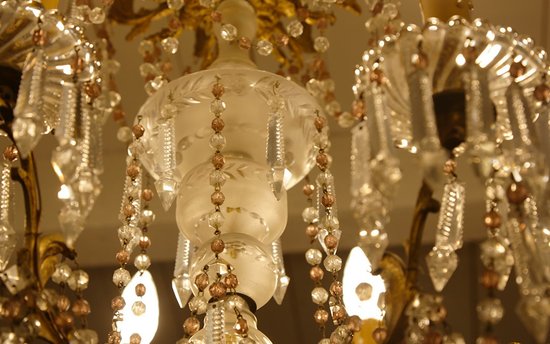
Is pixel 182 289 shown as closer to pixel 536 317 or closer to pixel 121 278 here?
pixel 121 278

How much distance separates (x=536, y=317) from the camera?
3.09ft

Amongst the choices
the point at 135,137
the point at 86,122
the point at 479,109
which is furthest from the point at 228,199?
the point at 479,109

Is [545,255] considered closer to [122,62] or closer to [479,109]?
[479,109]

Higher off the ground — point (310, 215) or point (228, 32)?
point (228, 32)

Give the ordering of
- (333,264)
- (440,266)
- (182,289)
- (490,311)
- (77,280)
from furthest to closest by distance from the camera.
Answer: (182,289)
(333,264)
(77,280)
(440,266)
(490,311)

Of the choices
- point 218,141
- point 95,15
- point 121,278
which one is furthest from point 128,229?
point 95,15

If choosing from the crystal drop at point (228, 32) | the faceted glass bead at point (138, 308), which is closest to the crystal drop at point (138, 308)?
the faceted glass bead at point (138, 308)

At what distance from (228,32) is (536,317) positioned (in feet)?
2.08

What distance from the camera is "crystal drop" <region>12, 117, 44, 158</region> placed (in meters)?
0.96

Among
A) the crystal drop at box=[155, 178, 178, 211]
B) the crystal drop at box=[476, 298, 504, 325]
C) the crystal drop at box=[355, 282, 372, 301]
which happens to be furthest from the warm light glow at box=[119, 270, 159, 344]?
the crystal drop at box=[476, 298, 504, 325]

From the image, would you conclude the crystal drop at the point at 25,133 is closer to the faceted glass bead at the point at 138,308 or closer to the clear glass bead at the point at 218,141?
the clear glass bead at the point at 218,141

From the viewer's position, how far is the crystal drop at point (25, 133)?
958 mm

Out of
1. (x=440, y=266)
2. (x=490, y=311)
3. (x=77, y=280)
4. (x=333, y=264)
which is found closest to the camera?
(x=490, y=311)

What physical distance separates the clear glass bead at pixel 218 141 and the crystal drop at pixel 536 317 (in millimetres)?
449
